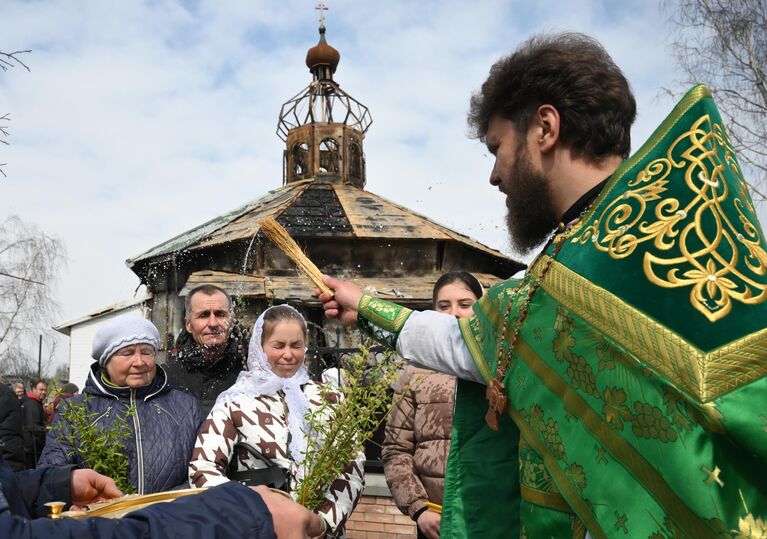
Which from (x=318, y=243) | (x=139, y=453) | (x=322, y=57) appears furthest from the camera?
(x=322, y=57)

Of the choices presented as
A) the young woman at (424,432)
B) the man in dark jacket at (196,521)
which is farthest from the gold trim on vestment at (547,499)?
the young woman at (424,432)

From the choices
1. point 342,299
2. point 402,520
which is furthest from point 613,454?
point 402,520

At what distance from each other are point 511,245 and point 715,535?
4.45ft

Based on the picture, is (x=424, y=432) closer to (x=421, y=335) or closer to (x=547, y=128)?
(x=421, y=335)

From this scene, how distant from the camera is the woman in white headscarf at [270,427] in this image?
10.5ft

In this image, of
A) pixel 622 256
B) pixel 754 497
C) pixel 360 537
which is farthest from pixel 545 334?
pixel 360 537

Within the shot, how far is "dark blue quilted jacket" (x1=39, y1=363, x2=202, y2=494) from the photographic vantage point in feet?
10.8

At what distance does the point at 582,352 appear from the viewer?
5.95ft

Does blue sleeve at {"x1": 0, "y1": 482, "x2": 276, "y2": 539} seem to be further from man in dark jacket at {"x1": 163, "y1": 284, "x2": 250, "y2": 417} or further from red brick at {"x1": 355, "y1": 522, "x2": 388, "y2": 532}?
red brick at {"x1": 355, "y1": 522, "x2": 388, "y2": 532}

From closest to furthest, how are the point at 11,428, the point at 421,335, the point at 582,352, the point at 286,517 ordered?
1. the point at 286,517
2. the point at 582,352
3. the point at 421,335
4. the point at 11,428

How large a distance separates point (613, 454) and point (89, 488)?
5.70ft

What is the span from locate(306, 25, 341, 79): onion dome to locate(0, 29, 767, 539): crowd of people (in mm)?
16795

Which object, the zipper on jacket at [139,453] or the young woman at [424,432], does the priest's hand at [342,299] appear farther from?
the young woman at [424,432]

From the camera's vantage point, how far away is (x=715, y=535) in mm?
1486
